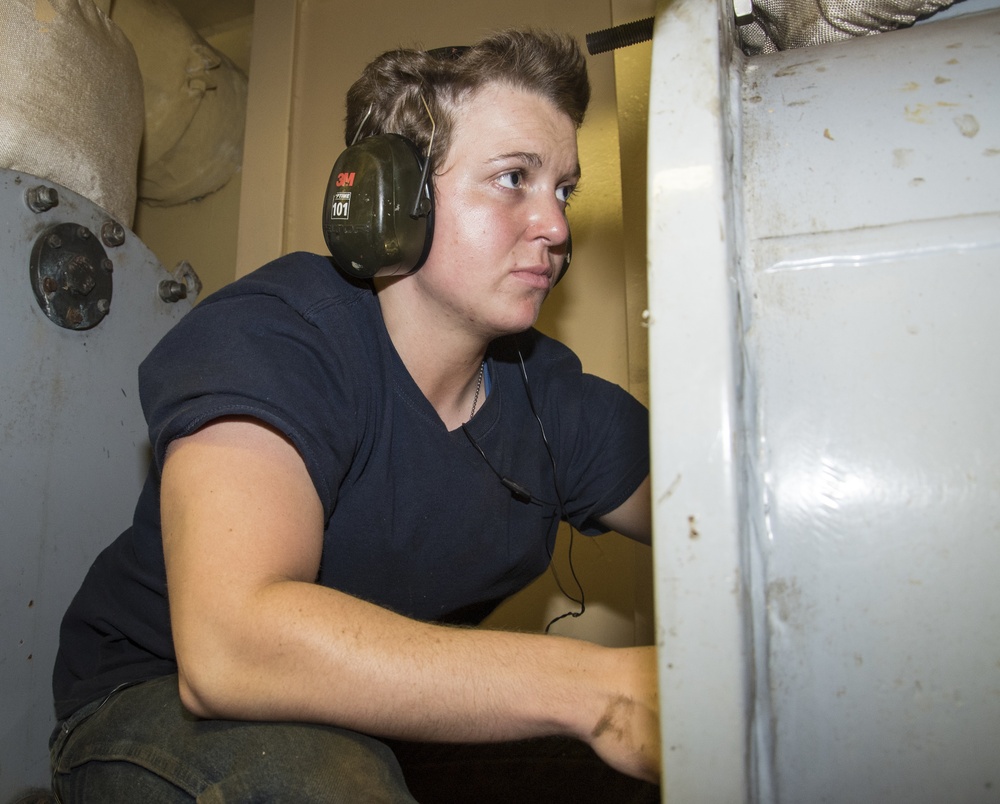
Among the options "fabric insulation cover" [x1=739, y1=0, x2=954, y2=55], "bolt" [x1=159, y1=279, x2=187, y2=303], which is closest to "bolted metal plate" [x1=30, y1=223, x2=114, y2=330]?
"bolt" [x1=159, y1=279, x2=187, y2=303]

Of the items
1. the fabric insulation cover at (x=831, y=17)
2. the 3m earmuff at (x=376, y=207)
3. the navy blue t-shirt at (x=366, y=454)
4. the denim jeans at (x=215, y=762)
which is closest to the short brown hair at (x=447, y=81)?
the 3m earmuff at (x=376, y=207)

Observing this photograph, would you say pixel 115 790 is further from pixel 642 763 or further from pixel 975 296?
pixel 975 296

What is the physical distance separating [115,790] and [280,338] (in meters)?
0.54

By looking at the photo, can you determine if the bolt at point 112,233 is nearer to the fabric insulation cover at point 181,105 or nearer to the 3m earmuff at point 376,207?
the 3m earmuff at point 376,207

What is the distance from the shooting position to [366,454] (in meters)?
1.04

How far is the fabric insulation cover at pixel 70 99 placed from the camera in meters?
1.29

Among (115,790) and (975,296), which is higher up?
(975,296)

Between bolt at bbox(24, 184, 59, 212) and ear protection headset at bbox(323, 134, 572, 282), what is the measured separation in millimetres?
559

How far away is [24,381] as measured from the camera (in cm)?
123

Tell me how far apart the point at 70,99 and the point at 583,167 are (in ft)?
3.54

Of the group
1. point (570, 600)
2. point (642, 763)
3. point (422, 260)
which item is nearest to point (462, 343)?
point (422, 260)

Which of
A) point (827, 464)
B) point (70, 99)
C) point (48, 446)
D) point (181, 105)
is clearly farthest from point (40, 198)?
point (827, 464)

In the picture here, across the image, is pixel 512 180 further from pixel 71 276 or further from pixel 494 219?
pixel 71 276

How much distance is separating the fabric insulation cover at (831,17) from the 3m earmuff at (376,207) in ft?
1.46
